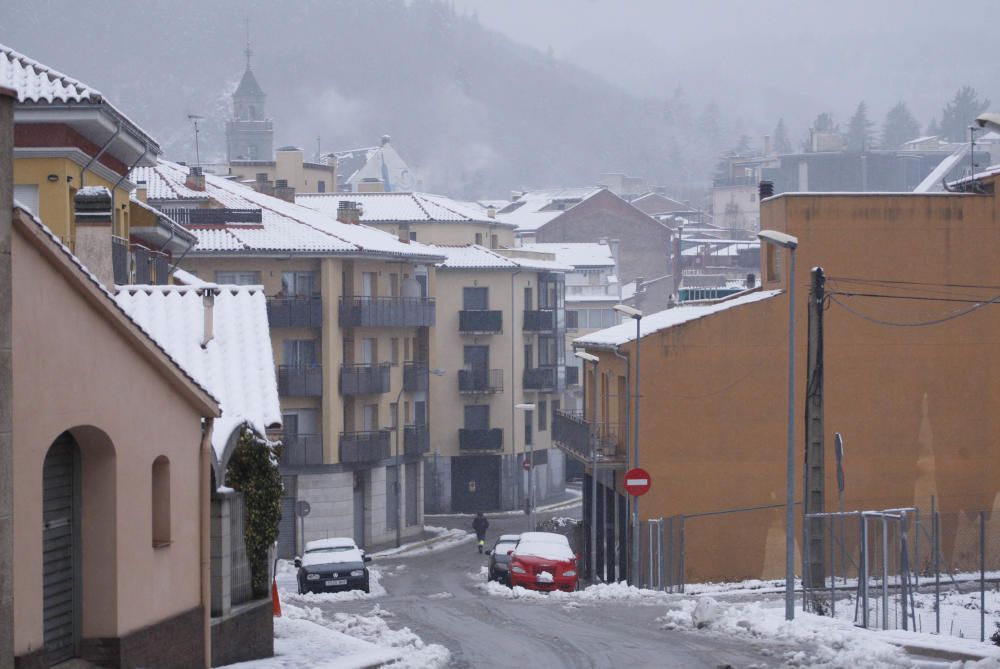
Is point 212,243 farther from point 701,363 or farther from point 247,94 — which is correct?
point 247,94

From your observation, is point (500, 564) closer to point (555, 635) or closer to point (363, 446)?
point (363, 446)

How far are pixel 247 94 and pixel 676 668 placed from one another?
603 feet

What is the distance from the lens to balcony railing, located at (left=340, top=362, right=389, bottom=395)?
203 ft

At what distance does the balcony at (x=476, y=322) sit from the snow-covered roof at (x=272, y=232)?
22.4 feet

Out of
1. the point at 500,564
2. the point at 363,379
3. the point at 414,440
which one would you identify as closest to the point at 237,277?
the point at 363,379

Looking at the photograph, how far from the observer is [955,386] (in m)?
45.5

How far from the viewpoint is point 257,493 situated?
20.9m

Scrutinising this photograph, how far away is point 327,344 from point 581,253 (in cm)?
4625

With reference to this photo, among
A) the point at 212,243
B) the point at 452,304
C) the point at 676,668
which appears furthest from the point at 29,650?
the point at 452,304

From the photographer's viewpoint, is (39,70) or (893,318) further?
(893,318)

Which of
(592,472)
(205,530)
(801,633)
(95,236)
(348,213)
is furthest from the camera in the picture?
(348,213)

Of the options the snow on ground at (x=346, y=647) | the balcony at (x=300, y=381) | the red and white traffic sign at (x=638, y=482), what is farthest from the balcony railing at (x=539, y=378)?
the snow on ground at (x=346, y=647)

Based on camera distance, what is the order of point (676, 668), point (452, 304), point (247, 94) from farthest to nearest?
point (247, 94), point (452, 304), point (676, 668)

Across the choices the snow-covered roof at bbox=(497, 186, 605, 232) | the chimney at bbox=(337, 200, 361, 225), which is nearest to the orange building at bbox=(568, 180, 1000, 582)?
the chimney at bbox=(337, 200, 361, 225)
